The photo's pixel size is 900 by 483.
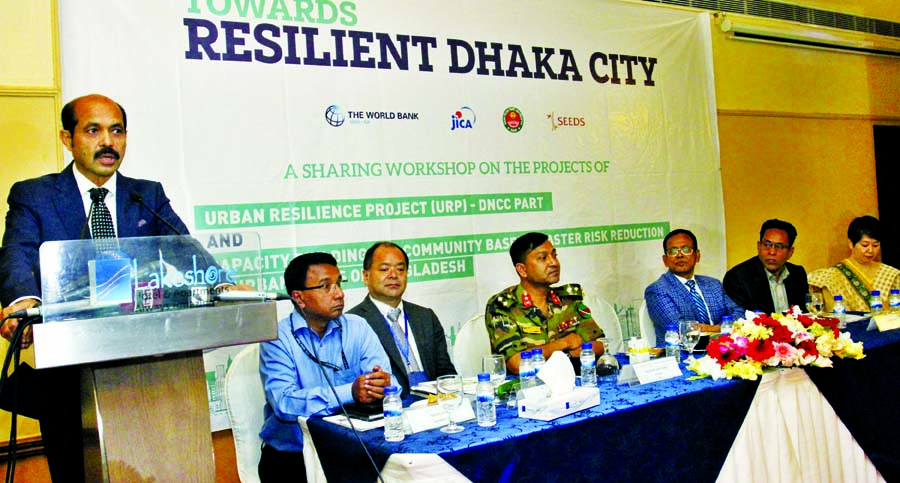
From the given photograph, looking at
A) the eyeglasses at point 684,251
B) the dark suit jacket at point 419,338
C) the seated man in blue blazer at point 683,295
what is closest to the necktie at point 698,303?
the seated man in blue blazer at point 683,295

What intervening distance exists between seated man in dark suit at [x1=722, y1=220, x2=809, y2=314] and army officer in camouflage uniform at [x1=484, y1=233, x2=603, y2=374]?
4.56 ft

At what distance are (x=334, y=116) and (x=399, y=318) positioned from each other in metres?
1.10

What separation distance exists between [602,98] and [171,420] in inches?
140

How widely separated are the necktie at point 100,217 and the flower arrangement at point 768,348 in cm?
193

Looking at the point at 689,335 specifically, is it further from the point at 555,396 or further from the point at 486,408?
the point at 486,408

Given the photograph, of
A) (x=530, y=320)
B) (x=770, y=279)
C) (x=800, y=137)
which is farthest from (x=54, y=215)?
(x=800, y=137)

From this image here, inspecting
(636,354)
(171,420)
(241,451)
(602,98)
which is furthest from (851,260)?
(171,420)

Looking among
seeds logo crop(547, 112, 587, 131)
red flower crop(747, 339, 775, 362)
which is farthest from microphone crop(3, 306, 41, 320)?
seeds logo crop(547, 112, 587, 131)

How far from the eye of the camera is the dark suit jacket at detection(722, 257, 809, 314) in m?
4.21

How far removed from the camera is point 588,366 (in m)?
2.50

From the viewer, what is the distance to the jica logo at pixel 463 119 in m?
4.00

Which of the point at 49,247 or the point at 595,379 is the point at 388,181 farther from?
the point at 49,247

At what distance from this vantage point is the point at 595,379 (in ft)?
8.28

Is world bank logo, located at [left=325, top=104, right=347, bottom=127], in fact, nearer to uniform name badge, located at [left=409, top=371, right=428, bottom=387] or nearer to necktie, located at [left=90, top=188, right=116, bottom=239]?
uniform name badge, located at [left=409, top=371, right=428, bottom=387]
